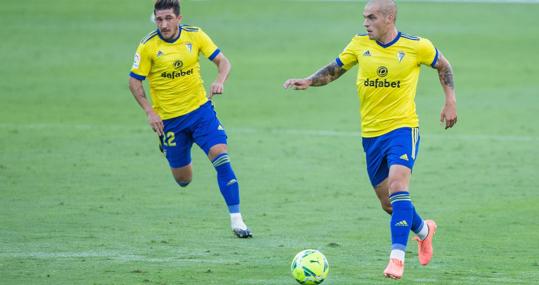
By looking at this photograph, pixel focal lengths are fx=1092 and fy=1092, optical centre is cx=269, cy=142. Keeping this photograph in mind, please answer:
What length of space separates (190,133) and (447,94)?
3.53m

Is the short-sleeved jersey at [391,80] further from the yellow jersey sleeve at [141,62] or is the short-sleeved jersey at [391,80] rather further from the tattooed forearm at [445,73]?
the yellow jersey sleeve at [141,62]

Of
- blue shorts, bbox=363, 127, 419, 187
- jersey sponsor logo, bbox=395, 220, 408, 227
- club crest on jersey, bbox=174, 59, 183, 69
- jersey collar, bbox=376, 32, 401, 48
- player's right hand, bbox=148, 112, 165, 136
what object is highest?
jersey collar, bbox=376, 32, 401, 48

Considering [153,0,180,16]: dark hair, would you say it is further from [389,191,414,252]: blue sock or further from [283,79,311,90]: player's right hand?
[389,191,414,252]: blue sock

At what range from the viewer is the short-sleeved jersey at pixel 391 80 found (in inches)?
412

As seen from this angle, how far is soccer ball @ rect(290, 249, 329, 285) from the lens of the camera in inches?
369

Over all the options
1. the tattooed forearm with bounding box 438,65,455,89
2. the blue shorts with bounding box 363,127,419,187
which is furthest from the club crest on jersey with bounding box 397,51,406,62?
the blue shorts with bounding box 363,127,419,187

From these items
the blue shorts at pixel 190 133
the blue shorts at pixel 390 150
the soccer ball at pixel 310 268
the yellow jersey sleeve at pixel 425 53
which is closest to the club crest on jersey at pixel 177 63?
the blue shorts at pixel 190 133

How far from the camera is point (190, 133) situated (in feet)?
42.4

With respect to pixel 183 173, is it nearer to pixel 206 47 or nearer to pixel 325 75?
pixel 206 47

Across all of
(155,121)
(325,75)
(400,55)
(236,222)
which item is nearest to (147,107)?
(155,121)

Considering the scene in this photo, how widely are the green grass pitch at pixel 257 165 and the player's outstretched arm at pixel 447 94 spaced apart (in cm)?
142

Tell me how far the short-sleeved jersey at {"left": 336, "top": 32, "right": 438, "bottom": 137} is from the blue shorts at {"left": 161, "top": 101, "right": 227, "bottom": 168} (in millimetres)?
2576

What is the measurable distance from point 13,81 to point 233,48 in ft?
27.6

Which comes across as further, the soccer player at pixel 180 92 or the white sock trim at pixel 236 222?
the soccer player at pixel 180 92
